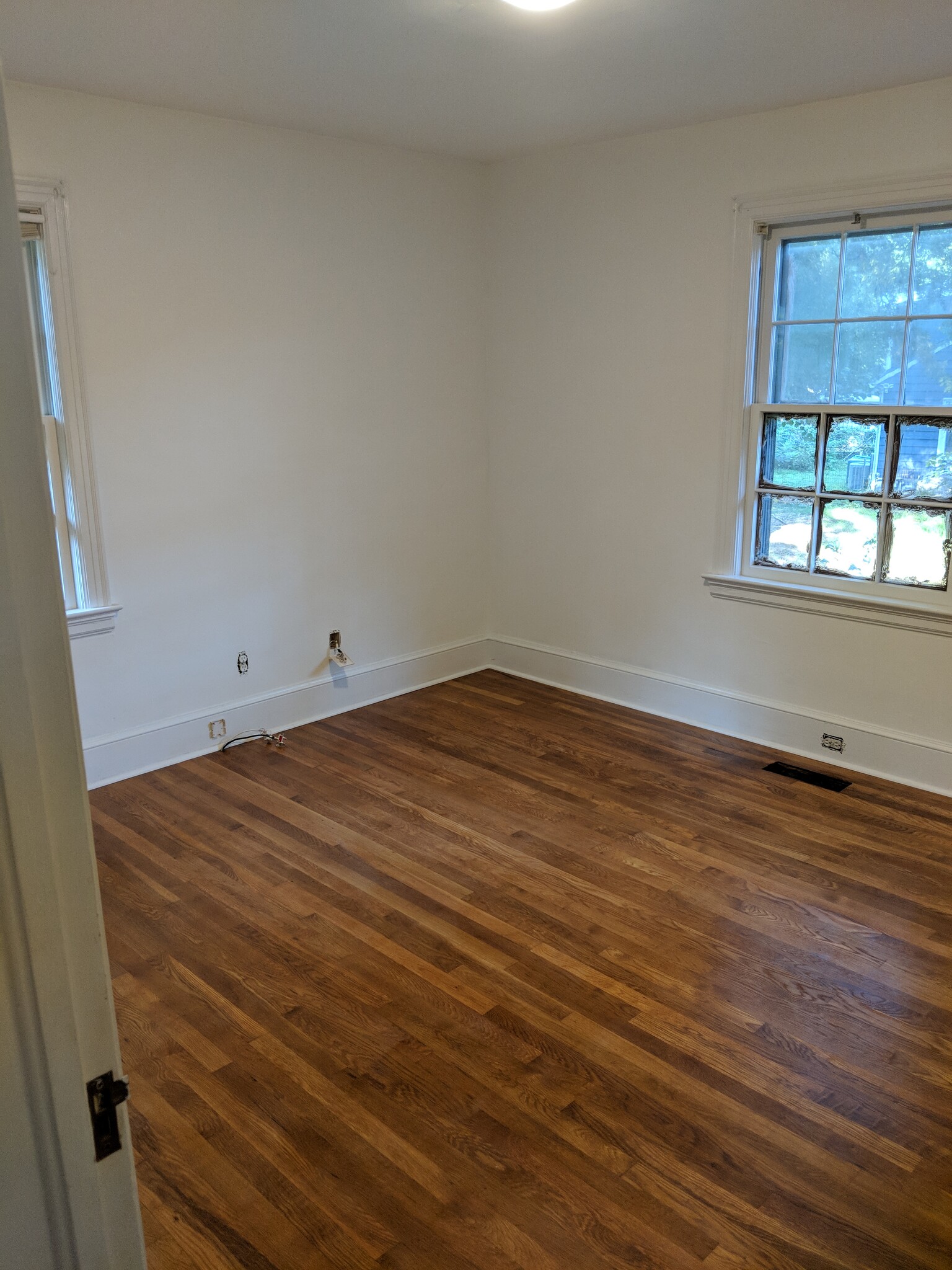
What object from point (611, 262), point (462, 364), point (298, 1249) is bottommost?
point (298, 1249)

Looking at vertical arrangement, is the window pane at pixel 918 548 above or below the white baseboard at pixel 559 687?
above

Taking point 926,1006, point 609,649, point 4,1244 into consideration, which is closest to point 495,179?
point 609,649

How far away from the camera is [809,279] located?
160 inches

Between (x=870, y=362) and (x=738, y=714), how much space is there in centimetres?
162

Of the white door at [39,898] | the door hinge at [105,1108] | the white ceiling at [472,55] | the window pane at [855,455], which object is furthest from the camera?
the window pane at [855,455]

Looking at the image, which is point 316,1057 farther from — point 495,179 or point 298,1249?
point 495,179

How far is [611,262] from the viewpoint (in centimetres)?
463

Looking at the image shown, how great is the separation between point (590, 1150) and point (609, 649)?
3.06 metres

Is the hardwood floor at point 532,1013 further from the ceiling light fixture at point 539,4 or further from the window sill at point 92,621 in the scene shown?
the ceiling light fixture at point 539,4

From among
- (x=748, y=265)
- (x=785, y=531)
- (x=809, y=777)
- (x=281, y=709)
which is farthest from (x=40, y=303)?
(x=809, y=777)

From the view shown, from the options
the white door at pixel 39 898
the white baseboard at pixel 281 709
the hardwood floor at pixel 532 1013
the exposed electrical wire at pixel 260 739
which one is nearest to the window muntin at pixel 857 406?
the hardwood floor at pixel 532 1013

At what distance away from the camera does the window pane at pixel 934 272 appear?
12.1 ft

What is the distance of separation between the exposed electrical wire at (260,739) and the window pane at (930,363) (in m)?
3.03

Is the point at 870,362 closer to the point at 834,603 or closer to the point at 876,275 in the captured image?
the point at 876,275
